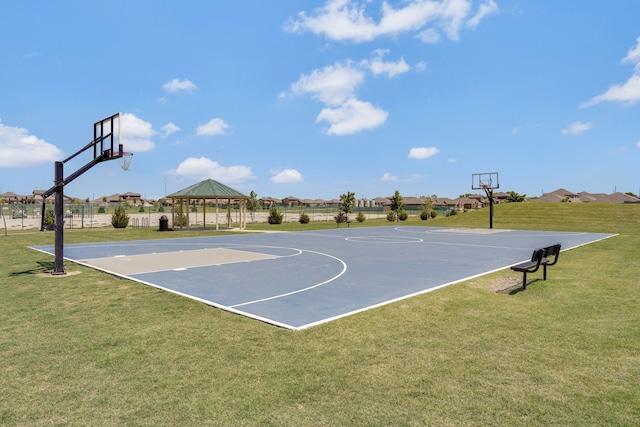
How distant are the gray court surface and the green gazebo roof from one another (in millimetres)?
13627

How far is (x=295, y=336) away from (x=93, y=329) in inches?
137

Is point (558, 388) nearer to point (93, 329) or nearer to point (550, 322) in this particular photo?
point (550, 322)

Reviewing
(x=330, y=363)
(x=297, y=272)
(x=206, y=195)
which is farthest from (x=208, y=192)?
(x=330, y=363)

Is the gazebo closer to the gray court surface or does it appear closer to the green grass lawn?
the gray court surface

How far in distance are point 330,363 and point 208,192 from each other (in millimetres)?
29704

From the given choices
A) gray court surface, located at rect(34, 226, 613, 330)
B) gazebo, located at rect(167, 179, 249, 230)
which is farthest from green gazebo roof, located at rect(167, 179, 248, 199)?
gray court surface, located at rect(34, 226, 613, 330)

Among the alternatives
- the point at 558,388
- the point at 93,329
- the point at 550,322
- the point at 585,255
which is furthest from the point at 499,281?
the point at 93,329

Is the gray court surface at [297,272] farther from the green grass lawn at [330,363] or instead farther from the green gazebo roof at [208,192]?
the green gazebo roof at [208,192]

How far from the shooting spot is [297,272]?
39.0 ft

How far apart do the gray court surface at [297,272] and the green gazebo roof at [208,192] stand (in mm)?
13627

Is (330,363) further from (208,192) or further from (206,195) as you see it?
(208,192)

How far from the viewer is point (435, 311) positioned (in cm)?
752

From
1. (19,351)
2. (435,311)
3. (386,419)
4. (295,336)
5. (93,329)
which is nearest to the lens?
(386,419)

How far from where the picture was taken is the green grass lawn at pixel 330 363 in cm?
397
